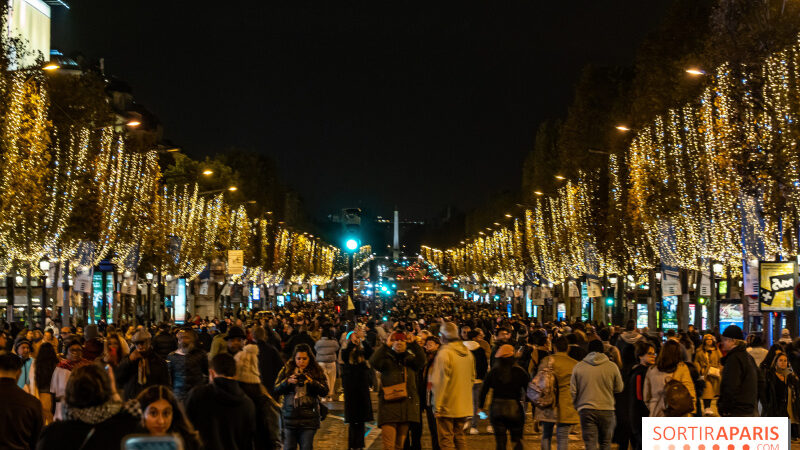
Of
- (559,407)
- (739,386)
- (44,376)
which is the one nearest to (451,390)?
(559,407)

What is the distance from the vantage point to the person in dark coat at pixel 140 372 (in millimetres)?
15062

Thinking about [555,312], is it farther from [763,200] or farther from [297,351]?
[297,351]

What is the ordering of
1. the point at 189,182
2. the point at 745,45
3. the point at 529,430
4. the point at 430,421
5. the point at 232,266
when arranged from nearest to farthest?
1. the point at 430,421
2. the point at 529,430
3. the point at 745,45
4. the point at 232,266
5. the point at 189,182

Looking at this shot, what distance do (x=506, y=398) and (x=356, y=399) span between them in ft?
7.34

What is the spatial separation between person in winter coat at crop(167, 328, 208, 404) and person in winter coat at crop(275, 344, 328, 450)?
1716 millimetres

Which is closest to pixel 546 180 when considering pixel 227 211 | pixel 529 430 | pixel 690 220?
pixel 227 211

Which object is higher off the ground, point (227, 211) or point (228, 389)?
point (227, 211)

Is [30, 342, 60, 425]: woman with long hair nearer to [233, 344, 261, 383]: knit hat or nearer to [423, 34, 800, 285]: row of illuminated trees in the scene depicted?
[233, 344, 261, 383]: knit hat

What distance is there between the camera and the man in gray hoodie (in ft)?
49.2

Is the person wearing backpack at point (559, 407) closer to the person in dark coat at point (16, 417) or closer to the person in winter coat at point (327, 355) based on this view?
the person in dark coat at point (16, 417)

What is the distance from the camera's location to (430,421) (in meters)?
18.2

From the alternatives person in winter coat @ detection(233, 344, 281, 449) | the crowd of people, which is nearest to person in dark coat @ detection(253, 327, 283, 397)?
the crowd of people

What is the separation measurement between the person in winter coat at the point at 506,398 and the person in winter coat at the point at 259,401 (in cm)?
493

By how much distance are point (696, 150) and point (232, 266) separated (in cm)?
3099
